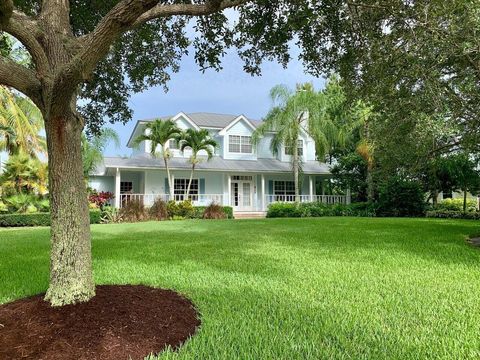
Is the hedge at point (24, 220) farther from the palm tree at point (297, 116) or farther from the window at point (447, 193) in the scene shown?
the window at point (447, 193)

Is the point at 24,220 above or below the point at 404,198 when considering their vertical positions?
below

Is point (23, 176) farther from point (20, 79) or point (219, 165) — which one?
point (20, 79)

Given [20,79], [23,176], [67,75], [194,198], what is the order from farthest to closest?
1. [194,198]
2. [23,176]
3. [20,79]
4. [67,75]

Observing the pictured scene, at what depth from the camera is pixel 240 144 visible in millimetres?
27844

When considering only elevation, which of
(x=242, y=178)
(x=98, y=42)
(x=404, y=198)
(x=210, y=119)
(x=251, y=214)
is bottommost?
(x=251, y=214)

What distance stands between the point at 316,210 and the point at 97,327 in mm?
21901

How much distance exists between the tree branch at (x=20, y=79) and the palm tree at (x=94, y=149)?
2428 cm

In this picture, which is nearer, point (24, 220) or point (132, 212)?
point (24, 220)

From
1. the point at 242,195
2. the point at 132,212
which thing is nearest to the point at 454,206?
the point at 242,195

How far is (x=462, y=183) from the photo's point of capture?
21484 mm

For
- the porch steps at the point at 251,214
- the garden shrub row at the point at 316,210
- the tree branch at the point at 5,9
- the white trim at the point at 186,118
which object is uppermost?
the white trim at the point at 186,118

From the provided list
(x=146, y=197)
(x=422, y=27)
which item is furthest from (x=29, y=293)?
(x=146, y=197)

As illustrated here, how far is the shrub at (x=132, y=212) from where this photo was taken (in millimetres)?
20266

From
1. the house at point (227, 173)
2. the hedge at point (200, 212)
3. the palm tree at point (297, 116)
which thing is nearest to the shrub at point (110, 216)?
the house at point (227, 173)
